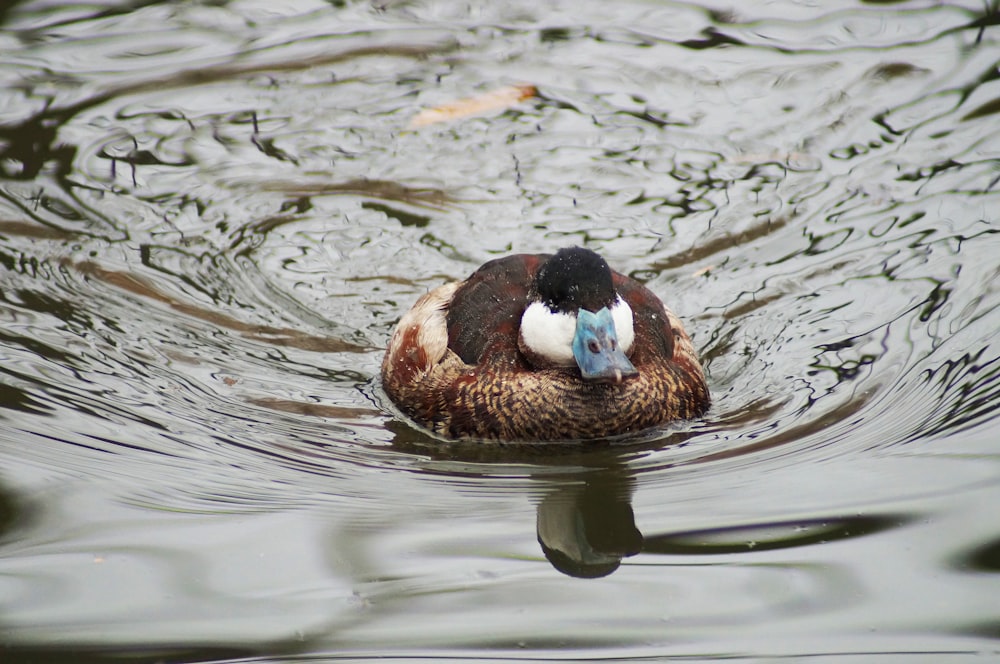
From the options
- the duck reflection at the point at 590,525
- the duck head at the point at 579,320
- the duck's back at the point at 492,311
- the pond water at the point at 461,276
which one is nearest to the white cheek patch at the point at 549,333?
the duck head at the point at 579,320

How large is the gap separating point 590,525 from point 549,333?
1.22 meters

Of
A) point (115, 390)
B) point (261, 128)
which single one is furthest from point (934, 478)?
point (261, 128)

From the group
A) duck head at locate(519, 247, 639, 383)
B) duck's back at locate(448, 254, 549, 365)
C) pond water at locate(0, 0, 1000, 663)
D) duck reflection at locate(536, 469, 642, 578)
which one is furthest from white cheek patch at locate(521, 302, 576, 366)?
duck reflection at locate(536, 469, 642, 578)

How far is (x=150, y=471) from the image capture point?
5535 millimetres

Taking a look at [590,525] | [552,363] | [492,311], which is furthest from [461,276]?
[590,525]

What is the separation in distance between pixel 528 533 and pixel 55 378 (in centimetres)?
283

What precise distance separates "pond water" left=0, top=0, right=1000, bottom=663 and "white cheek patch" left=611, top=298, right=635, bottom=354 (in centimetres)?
50

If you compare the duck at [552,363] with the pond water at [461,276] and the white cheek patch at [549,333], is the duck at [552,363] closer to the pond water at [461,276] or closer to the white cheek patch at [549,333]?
the white cheek patch at [549,333]

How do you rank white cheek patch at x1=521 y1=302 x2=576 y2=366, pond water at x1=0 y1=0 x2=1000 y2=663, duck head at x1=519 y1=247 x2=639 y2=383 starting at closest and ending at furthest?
pond water at x1=0 y1=0 x2=1000 y2=663
duck head at x1=519 y1=247 x2=639 y2=383
white cheek patch at x1=521 y1=302 x2=576 y2=366

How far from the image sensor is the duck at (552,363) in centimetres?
593

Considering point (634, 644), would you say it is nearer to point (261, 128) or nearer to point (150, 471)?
point (150, 471)

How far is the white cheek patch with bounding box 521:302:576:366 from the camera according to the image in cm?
602

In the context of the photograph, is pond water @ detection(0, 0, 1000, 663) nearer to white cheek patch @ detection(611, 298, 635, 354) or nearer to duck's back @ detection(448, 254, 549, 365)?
white cheek patch @ detection(611, 298, 635, 354)

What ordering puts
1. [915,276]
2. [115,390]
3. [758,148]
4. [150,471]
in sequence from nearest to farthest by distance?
[150,471] → [115,390] → [915,276] → [758,148]
